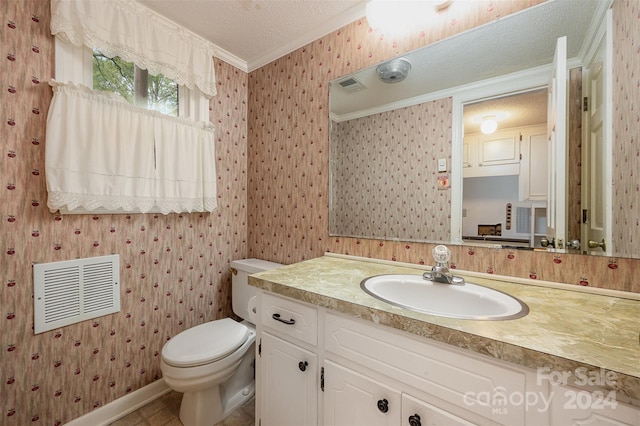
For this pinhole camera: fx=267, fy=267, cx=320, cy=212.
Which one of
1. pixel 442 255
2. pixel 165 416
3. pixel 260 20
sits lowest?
pixel 165 416

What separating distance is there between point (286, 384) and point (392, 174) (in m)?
1.09

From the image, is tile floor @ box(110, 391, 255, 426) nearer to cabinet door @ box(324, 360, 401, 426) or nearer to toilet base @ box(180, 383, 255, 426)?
toilet base @ box(180, 383, 255, 426)

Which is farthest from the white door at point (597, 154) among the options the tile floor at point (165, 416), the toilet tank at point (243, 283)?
the tile floor at point (165, 416)

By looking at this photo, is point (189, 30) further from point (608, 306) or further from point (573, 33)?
point (608, 306)

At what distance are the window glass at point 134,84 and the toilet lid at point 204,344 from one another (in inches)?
52.9

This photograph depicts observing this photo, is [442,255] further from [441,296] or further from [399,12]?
[399,12]

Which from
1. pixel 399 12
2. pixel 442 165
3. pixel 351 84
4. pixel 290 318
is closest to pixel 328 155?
pixel 351 84

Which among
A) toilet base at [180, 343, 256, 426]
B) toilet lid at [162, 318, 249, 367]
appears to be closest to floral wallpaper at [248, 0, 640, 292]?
toilet lid at [162, 318, 249, 367]

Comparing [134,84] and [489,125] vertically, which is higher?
[134,84]

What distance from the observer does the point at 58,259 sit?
1269 mm

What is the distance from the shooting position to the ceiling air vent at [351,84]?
1.53 meters

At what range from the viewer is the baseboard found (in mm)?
1363

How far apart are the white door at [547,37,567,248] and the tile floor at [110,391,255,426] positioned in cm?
173

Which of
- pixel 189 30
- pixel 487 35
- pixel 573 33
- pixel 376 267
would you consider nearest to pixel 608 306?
pixel 376 267
